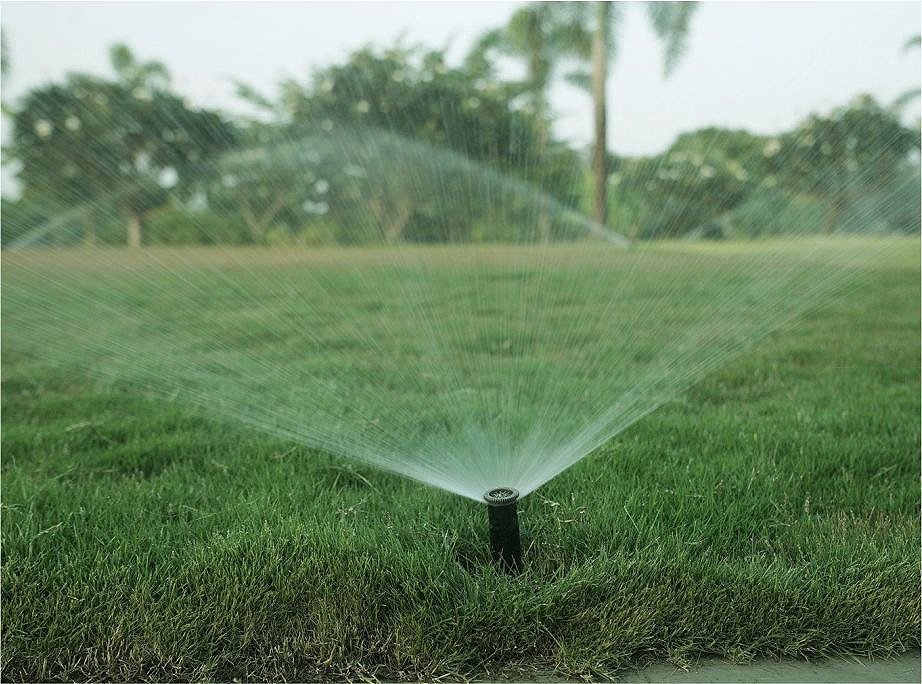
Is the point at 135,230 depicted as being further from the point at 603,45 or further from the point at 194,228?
the point at 603,45

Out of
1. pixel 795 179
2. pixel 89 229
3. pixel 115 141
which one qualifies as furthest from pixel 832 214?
pixel 115 141

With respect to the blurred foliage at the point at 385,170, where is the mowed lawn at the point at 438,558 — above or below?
below

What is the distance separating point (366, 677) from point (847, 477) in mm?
1919

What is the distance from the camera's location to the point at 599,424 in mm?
2799

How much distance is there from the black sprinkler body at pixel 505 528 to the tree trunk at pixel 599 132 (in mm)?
6826

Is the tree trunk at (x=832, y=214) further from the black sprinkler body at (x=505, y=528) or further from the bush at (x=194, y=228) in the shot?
the bush at (x=194, y=228)

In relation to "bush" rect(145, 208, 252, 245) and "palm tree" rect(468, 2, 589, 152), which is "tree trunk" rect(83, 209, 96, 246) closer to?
"bush" rect(145, 208, 252, 245)

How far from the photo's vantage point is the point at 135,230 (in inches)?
213

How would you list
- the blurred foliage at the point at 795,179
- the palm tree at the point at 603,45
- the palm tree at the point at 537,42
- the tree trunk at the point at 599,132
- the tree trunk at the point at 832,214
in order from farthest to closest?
1. the palm tree at the point at 537,42
2. the tree trunk at the point at 599,132
3. the palm tree at the point at 603,45
4. the blurred foliage at the point at 795,179
5. the tree trunk at the point at 832,214

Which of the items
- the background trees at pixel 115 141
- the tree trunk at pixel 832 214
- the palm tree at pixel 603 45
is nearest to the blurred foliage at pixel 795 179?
the tree trunk at pixel 832 214

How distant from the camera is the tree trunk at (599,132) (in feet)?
27.9

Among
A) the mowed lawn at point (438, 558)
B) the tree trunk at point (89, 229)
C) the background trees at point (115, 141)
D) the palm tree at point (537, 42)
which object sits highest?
the palm tree at point (537, 42)

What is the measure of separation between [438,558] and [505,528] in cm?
22

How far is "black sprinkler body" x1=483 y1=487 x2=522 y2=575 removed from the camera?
187 centimetres
